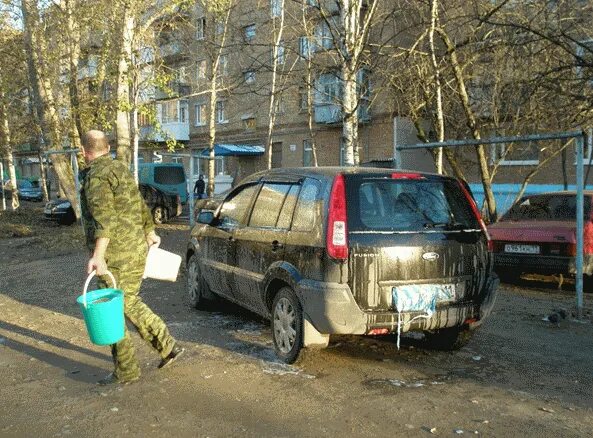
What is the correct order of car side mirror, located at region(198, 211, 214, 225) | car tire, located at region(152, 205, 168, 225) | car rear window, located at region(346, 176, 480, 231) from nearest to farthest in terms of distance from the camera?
car rear window, located at region(346, 176, 480, 231) < car side mirror, located at region(198, 211, 214, 225) < car tire, located at region(152, 205, 168, 225)

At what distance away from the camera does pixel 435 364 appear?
5461 mm

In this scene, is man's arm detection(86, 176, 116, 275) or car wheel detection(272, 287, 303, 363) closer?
man's arm detection(86, 176, 116, 275)

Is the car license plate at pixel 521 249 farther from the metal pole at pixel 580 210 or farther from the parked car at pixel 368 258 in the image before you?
the parked car at pixel 368 258

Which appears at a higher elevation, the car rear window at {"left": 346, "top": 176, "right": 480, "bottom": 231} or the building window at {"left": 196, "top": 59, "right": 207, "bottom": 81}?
the building window at {"left": 196, "top": 59, "right": 207, "bottom": 81}

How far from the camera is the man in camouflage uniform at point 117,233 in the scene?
461 centimetres

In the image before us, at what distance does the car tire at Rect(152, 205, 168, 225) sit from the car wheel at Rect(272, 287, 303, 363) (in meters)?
15.6

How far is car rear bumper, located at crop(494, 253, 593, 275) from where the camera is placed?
8.79 meters

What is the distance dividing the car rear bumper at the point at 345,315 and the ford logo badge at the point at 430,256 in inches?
16.4

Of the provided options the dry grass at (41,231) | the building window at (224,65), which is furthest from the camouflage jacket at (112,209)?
the building window at (224,65)

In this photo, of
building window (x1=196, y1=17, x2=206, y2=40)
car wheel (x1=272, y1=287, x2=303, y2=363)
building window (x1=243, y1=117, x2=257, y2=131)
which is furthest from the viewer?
building window (x1=243, y1=117, x2=257, y2=131)

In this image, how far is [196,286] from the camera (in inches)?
298

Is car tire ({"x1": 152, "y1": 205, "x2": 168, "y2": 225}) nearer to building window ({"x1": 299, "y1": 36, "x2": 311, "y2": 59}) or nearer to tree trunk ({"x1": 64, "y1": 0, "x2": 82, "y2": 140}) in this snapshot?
tree trunk ({"x1": 64, "y1": 0, "x2": 82, "y2": 140})

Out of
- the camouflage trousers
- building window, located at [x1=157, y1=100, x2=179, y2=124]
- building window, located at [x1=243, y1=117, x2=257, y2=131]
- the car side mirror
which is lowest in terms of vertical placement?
the camouflage trousers

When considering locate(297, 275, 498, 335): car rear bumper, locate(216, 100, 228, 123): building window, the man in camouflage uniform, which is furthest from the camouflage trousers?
locate(216, 100, 228, 123): building window
